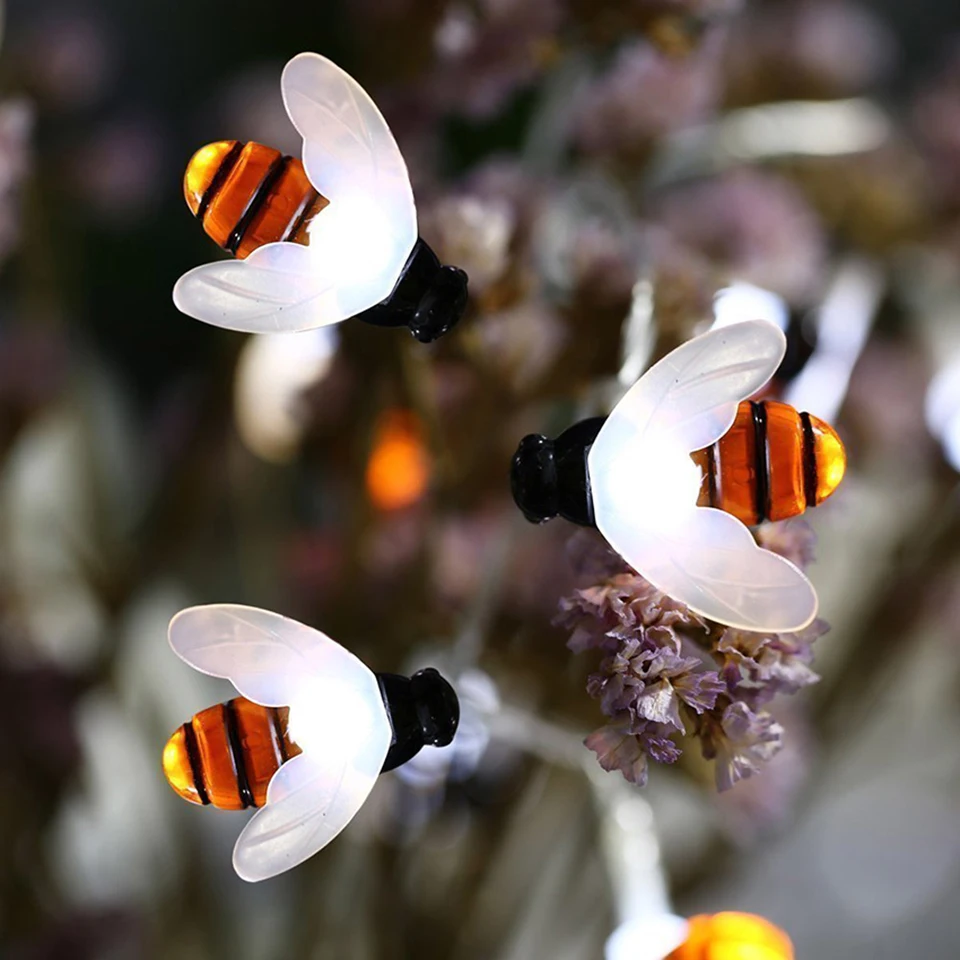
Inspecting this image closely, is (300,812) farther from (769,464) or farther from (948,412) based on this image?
(948,412)

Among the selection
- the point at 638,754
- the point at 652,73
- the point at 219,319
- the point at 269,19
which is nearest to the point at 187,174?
the point at 219,319

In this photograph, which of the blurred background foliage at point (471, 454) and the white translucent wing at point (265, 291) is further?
the blurred background foliage at point (471, 454)

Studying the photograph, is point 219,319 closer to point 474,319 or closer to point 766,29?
point 474,319

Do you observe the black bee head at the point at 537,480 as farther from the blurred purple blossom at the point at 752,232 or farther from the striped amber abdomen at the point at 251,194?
the blurred purple blossom at the point at 752,232

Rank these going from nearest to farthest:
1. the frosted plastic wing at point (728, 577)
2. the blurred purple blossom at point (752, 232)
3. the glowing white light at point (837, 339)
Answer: the frosted plastic wing at point (728, 577) → the glowing white light at point (837, 339) → the blurred purple blossom at point (752, 232)

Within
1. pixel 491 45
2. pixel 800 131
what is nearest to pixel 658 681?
pixel 491 45

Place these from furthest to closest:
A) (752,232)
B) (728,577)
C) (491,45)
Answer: (752,232)
(491,45)
(728,577)

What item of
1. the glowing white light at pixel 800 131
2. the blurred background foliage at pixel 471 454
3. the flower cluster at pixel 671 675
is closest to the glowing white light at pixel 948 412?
the blurred background foliage at pixel 471 454

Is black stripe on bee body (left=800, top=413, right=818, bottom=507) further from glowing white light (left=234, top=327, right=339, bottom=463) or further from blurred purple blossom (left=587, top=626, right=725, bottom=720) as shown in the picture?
glowing white light (left=234, top=327, right=339, bottom=463)
